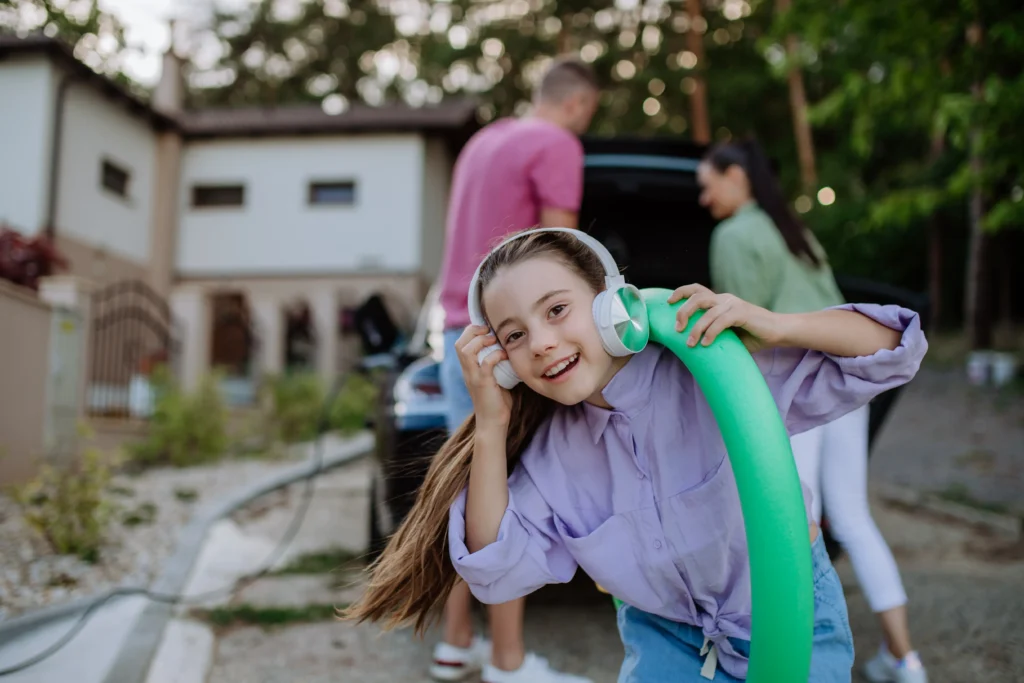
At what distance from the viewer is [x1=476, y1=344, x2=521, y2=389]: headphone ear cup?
172cm

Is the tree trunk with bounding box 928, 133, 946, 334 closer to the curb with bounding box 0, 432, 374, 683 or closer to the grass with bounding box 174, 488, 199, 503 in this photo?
the curb with bounding box 0, 432, 374, 683

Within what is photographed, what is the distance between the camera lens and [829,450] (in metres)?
2.99

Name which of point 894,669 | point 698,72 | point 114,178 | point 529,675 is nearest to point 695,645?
point 529,675

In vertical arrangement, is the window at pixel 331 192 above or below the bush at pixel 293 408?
above

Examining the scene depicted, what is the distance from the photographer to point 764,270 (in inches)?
122

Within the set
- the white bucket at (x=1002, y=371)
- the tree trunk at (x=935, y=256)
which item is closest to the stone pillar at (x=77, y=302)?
the white bucket at (x=1002, y=371)

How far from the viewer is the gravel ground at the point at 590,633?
301 cm

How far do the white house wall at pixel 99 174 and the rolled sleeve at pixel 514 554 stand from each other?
12449 mm

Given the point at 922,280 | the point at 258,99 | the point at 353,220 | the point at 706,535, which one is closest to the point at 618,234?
the point at 706,535

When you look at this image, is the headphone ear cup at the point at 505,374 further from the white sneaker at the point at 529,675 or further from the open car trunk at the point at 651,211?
the open car trunk at the point at 651,211

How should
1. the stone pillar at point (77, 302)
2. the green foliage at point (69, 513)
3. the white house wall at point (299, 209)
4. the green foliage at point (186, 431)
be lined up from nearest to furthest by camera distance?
1. the green foliage at point (69, 513)
2. the stone pillar at point (77, 302)
3. the green foliage at point (186, 431)
4. the white house wall at point (299, 209)

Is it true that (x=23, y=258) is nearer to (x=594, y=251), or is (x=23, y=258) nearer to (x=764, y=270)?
(x=764, y=270)

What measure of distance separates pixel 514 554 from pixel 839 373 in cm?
77

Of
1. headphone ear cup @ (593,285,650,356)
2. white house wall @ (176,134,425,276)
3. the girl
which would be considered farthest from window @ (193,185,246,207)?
headphone ear cup @ (593,285,650,356)
